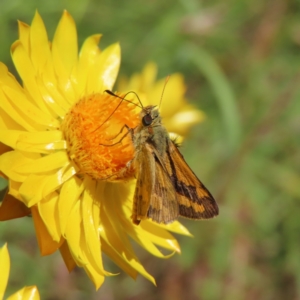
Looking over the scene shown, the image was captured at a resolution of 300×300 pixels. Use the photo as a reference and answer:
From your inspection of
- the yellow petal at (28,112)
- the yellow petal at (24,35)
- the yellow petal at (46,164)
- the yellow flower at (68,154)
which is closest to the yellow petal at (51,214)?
the yellow flower at (68,154)

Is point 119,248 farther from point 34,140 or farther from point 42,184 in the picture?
point 34,140

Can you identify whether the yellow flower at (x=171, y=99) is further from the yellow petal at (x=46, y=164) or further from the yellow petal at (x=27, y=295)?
the yellow petal at (x=27, y=295)

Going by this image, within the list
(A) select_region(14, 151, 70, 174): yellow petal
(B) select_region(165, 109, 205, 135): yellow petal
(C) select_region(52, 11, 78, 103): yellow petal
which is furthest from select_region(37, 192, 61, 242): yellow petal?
(B) select_region(165, 109, 205, 135): yellow petal

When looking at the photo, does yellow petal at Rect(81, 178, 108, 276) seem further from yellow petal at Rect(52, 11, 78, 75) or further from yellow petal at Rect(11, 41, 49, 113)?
yellow petal at Rect(52, 11, 78, 75)

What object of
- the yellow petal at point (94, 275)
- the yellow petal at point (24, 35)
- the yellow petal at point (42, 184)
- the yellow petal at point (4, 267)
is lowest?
the yellow petal at point (4, 267)

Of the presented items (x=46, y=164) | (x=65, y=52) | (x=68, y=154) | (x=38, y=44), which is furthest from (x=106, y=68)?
(x=46, y=164)
